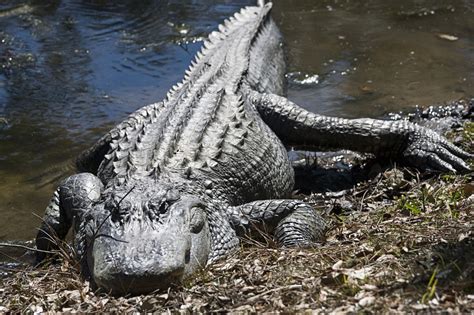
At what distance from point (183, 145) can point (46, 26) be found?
756 cm

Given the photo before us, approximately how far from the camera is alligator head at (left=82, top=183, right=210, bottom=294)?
4.31 m

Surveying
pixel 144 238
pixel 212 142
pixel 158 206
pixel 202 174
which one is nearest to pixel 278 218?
pixel 202 174

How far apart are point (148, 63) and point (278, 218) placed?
222 inches

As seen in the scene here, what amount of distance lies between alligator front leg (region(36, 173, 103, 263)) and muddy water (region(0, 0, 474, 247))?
0.61m

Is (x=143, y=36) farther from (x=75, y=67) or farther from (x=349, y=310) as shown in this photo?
(x=349, y=310)

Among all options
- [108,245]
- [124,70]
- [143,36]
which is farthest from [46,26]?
[108,245]

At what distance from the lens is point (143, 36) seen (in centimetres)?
1186

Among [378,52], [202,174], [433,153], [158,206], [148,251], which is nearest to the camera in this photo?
[148,251]

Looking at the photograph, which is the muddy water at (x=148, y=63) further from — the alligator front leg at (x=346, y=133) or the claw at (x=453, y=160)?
the claw at (x=453, y=160)

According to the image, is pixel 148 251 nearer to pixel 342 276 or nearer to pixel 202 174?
pixel 342 276

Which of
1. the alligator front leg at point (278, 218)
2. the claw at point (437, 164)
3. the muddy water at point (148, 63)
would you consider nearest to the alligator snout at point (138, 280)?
the alligator front leg at point (278, 218)

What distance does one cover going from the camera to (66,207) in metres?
5.83

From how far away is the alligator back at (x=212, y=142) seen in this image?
559cm

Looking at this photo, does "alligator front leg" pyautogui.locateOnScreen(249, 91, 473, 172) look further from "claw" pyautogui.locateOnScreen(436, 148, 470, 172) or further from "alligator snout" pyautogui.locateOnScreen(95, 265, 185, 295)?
"alligator snout" pyautogui.locateOnScreen(95, 265, 185, 295)
